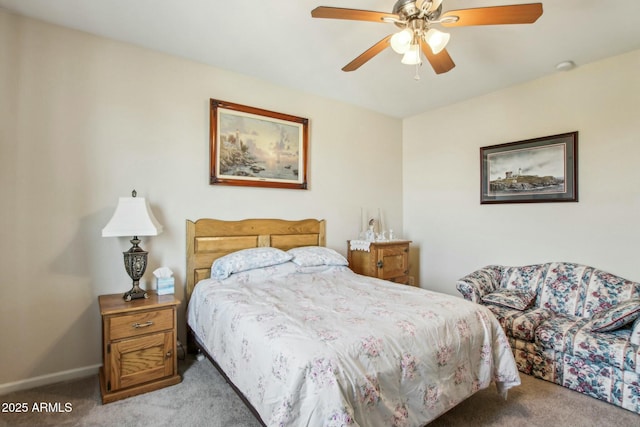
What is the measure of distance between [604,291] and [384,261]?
6.35 feet

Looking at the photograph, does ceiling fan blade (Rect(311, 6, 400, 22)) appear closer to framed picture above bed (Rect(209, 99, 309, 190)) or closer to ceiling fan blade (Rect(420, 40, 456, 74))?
ceiling fan blade (Rect(420, 40, 456, 74))

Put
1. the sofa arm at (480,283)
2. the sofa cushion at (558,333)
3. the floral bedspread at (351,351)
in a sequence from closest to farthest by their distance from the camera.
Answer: the floral bedspread at (351,351) → the sofa cushion at (558,333) → the sofa arm at (480,283)

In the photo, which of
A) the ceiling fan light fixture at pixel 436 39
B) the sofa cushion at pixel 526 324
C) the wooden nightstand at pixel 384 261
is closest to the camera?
the ceiling fan light fixture at pixel 436 39

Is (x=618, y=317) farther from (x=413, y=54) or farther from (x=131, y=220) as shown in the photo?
(x=131, y=220)

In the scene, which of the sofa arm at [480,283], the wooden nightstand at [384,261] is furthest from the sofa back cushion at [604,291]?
the wooden nightstand at [384,261]

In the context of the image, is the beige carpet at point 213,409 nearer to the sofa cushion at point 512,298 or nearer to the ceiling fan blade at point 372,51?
the sofa cushion at point 512,298

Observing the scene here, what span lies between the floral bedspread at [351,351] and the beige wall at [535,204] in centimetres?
174

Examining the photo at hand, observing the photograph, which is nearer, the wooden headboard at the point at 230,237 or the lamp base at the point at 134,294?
the lamp base at the point at 134,294

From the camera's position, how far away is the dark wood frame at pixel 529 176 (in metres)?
3.06

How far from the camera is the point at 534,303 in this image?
3.03 m

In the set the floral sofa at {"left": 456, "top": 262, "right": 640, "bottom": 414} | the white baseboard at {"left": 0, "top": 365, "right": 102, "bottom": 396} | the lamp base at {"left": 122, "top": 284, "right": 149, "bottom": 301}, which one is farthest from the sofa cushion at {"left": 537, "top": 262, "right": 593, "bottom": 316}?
the white baseboard at {"left": 0, "top": 365, "right": 102, "bottom": 396}

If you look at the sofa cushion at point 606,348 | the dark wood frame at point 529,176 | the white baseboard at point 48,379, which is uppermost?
the dark wood frame at point 529,176

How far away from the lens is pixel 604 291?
267 cm

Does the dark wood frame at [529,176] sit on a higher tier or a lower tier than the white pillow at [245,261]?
higher
